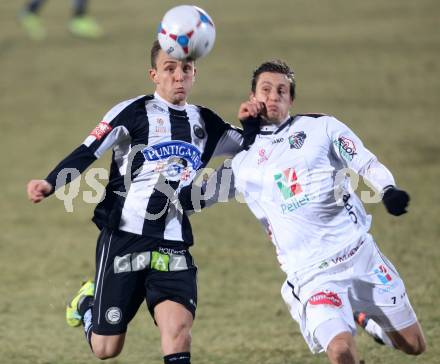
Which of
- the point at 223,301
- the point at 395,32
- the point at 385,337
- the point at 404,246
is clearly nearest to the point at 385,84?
the point at 395,32

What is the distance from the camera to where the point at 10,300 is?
32.9 ft

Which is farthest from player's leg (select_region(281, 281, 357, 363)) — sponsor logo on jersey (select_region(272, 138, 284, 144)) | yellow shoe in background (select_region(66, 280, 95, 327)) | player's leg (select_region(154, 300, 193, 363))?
yellow shoe in background (select_region(66, 280, 95, 327))

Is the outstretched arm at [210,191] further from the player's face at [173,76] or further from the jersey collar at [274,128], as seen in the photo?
the player's face at [173,76]

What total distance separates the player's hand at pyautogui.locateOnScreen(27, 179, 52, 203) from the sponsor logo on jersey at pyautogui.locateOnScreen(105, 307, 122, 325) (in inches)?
40.0

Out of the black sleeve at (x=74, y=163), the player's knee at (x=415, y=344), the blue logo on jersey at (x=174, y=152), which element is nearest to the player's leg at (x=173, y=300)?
the blue logo on jersey at (x=174, y=152)

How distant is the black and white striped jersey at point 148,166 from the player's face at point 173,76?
10cm

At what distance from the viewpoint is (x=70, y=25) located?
25219 mm

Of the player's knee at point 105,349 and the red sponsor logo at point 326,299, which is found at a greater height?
the red sponsor logo at point 326,299

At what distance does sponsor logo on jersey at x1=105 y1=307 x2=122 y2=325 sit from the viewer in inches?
270

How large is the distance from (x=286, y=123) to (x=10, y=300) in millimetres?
4385

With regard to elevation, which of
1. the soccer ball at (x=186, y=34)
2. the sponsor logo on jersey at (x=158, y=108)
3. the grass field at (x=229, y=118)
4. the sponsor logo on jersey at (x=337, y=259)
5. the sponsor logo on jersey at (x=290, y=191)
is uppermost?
the soccer ball at (x=186, y=34)

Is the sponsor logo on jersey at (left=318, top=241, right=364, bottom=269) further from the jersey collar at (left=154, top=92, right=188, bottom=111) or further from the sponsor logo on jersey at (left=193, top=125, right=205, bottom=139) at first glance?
the jersey collar at (left=154, top=92, right=188, bottom=111)

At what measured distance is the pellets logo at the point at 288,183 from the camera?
6625mm

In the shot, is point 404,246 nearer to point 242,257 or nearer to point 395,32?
point 242,257
